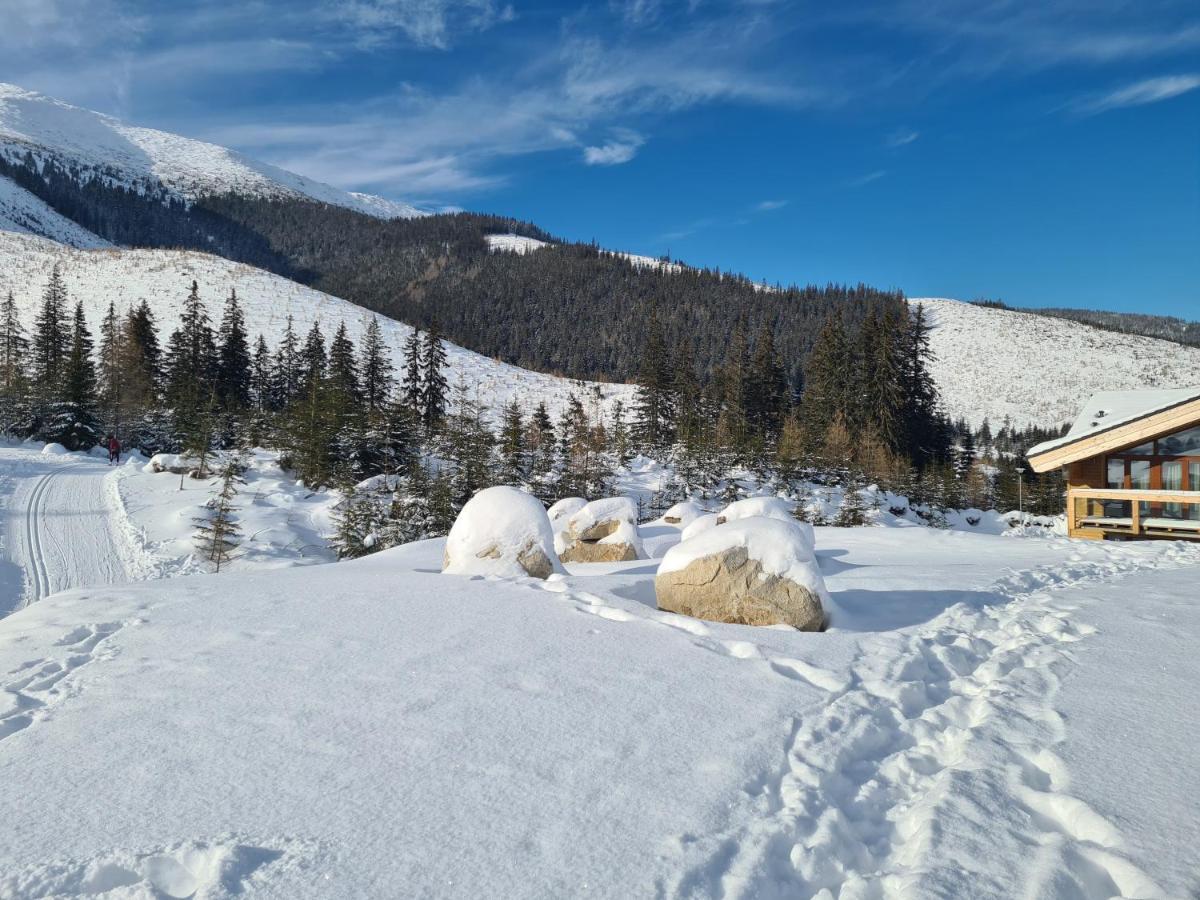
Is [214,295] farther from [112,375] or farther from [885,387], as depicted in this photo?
[885,387]

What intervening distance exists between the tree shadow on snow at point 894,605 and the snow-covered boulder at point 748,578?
1.49 feet

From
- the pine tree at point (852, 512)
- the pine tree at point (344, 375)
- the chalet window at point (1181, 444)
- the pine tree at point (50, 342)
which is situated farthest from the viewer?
the pine tree at point (50, 342)

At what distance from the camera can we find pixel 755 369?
Result: 157 ft

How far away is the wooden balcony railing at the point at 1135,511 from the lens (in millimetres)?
14820

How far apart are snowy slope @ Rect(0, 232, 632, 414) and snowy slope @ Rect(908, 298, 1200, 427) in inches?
3098

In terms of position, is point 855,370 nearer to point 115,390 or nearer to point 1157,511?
point 1157,511

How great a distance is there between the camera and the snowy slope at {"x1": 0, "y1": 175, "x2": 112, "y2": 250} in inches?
3946

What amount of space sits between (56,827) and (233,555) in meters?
17.4

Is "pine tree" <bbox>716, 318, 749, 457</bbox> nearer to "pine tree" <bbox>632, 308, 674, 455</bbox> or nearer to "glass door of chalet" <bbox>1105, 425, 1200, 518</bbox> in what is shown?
"pine tree" <bbox>632, 308, 674, 455</bbox>

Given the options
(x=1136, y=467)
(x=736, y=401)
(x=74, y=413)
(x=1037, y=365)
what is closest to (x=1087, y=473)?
(x=1136, y=467)

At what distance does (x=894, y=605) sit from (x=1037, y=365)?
141075 mm

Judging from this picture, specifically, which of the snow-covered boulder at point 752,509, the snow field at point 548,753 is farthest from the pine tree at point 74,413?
the snow-covered boulder at point 752,509

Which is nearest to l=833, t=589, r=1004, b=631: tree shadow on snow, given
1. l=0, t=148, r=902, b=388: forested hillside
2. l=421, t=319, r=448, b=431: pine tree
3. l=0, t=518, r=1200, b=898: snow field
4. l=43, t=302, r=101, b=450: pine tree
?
l=0, t=518, r=1200, b=898: snow field

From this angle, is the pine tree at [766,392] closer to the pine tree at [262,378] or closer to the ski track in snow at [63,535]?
the pine tree at [262,378]
